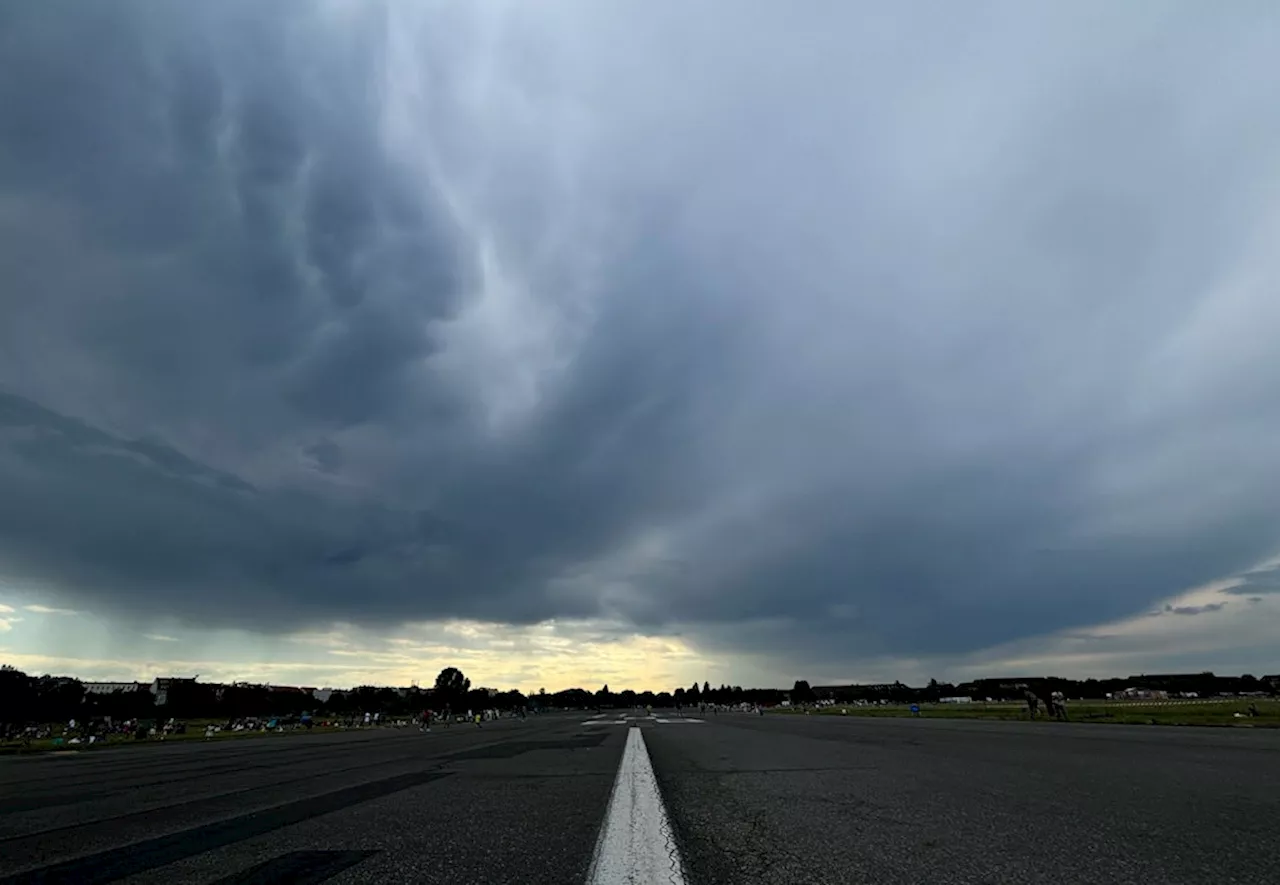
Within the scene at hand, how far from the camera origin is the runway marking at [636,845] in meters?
4.99

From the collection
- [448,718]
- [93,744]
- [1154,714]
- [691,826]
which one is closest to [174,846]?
[691,826]

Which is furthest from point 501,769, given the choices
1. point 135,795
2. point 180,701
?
point 180,701

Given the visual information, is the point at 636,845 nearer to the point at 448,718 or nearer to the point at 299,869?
the point at 299,869

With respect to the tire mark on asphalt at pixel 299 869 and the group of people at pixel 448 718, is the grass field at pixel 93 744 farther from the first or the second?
the tire mark on asphalt at pixel 299 869

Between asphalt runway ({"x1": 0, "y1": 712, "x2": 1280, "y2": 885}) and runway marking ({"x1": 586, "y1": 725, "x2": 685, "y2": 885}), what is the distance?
0.11 ft

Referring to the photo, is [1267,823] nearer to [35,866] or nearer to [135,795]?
[35,866]

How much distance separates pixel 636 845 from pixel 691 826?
4.58ft

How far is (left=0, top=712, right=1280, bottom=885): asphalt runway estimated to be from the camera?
17.8 ft

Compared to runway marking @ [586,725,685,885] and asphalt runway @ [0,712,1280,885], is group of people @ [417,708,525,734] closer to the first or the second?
asphalt runway @ [0,712,1280,885]

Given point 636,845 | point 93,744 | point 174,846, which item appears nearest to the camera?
point 636,845

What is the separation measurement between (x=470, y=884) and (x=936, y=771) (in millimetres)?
10872

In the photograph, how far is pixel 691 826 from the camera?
7.44 m

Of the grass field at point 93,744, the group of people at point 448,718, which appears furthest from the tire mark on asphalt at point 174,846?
the group of people at point 448,718

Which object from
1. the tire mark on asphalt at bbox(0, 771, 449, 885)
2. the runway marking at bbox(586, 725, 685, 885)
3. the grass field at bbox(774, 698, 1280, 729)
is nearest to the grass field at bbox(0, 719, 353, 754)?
the tire mark on asphalt at bbox(0, 771, 449, 885)
